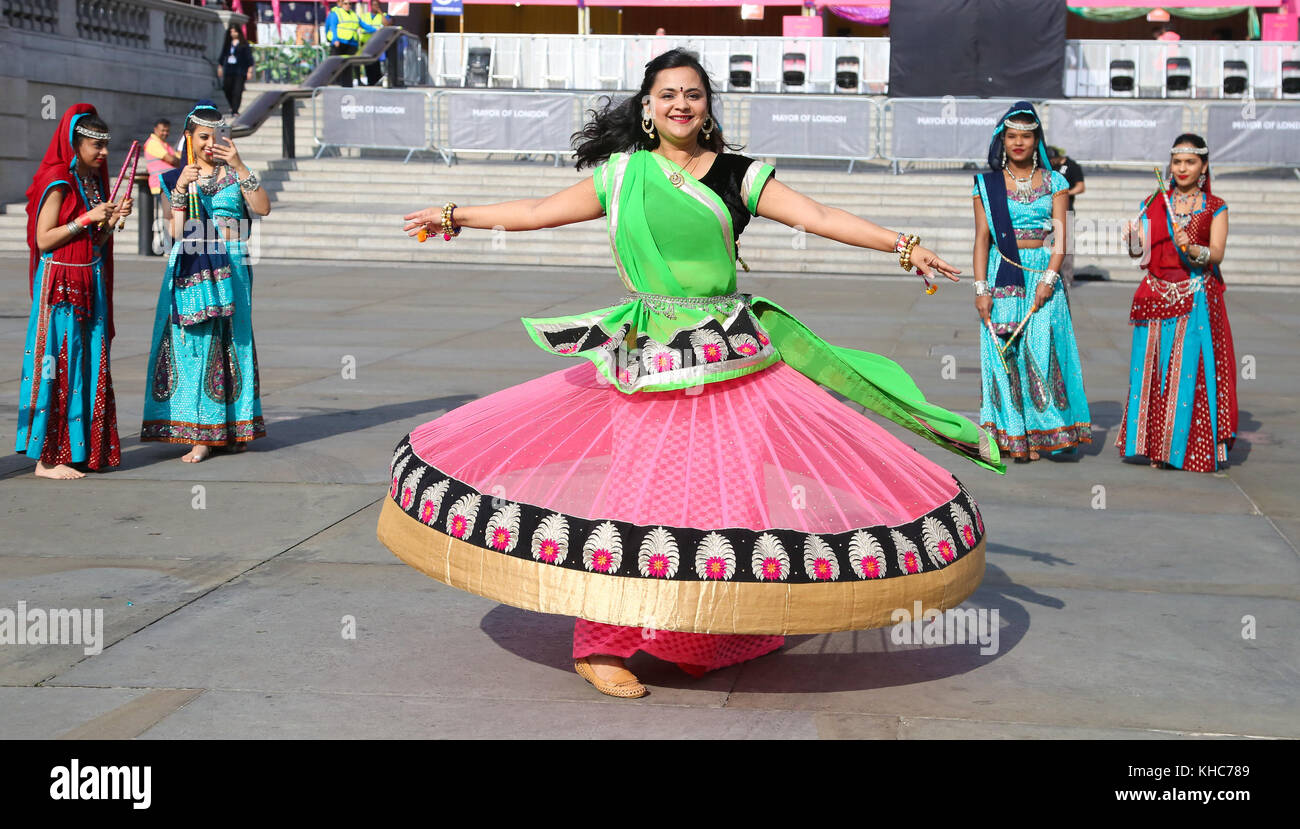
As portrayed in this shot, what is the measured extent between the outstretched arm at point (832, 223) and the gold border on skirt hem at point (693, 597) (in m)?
0.95

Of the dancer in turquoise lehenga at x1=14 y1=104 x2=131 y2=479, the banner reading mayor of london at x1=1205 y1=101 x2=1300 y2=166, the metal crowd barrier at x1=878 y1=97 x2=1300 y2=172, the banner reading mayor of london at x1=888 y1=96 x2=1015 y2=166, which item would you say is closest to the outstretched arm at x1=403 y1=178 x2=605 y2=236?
the dancer in turquoise lehenga at x1=14 y1=104 x2=131 y2=479

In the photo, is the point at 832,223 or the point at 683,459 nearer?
the point at 683,459

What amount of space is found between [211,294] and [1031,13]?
900 inches

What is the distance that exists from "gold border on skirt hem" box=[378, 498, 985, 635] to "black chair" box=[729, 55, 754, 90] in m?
26.8

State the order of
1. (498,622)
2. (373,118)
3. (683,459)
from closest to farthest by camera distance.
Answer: (683,459) < (498,622) < (373,118)

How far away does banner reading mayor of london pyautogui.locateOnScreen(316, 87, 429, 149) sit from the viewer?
85.3 feet

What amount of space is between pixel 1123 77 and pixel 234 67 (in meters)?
17.5

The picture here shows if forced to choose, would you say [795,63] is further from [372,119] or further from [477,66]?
[372,119]

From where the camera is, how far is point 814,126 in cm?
2544

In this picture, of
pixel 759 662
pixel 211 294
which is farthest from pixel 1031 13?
pixel 759 662

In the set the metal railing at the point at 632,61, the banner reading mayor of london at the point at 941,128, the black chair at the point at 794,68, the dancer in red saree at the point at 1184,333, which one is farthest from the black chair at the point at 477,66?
the dancer in red saree at the point at 1184,333

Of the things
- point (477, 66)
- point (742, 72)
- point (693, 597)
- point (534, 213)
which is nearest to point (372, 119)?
point (477, 66)

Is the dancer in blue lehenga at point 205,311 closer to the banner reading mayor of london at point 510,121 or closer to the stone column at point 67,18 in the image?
the banner reading mayor of london at point 510,121
